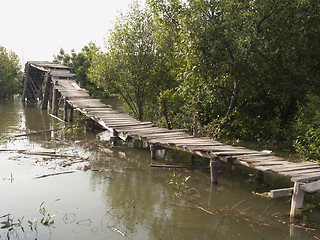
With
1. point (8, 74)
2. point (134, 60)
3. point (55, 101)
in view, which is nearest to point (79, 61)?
point (8, 74)

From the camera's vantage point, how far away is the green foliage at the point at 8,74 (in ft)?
119

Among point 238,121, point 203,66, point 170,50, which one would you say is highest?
point 170,50

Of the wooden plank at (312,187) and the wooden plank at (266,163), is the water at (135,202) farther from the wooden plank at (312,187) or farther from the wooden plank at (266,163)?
the wooden plank at (266,163)

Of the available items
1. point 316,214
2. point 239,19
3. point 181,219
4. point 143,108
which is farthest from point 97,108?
point 316,214

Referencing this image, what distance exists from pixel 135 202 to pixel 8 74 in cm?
3301

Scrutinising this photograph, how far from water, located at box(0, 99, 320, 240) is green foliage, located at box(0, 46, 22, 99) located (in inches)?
1053

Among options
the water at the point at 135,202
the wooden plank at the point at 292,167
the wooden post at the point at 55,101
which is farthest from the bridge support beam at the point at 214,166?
the wooden post at the point at 55,101

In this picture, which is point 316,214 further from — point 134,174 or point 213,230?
point 134,174

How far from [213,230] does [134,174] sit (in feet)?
13.8

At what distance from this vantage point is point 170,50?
15.9 m

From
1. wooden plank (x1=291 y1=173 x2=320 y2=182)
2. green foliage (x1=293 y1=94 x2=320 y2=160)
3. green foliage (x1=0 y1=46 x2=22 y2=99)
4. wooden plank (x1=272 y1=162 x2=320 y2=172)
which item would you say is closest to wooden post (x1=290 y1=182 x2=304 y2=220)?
wooden plank (x1=291 y1=173 x2=320 y2=182)

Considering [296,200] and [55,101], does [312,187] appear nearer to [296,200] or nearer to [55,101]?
[296,200]

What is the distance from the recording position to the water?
22.3 ft

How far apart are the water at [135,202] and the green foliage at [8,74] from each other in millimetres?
26737
